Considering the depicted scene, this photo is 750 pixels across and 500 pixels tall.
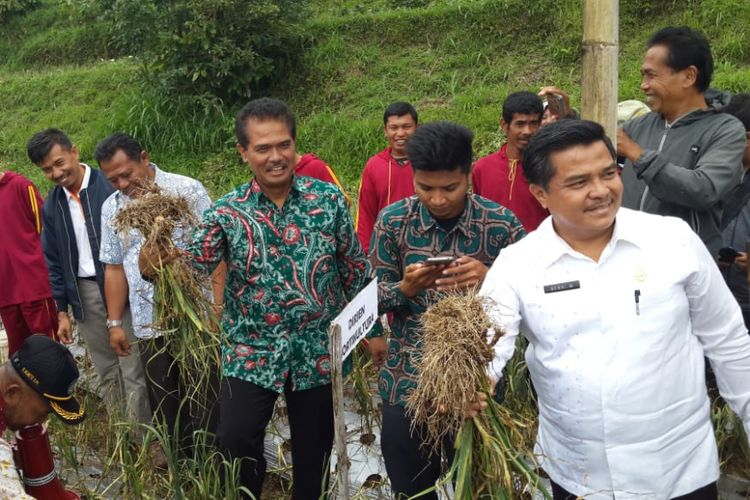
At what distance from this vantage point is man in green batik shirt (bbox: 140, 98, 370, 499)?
2535mm

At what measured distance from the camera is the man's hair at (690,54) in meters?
2.73

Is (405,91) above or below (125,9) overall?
below

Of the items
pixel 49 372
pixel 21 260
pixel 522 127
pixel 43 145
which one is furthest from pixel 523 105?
pixel 21 260

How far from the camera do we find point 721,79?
631cm

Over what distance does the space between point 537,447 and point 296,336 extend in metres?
0.87

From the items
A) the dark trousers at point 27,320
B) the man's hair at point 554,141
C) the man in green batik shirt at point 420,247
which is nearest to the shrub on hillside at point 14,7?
the dark trousers at point 27,320

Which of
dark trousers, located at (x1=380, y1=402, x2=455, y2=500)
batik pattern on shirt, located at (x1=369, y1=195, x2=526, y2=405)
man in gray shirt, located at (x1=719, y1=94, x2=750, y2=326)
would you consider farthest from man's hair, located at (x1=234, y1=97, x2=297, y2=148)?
man in gray shirt, located at (x1=719, y1=94, x2=750, y2=326)

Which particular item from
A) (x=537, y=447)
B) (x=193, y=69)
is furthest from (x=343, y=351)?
(x=193, y=69)

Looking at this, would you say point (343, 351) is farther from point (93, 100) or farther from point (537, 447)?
point (93, 100)

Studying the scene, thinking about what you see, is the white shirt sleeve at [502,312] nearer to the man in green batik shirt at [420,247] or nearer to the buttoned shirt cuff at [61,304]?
the man in green batik shirt at [420,247]

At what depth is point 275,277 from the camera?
2.54 metres

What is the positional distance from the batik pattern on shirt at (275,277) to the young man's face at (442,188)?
393mm

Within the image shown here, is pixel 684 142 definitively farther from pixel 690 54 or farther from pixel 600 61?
pixel 600 61

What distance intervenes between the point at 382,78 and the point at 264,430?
6.84m
